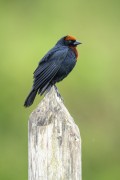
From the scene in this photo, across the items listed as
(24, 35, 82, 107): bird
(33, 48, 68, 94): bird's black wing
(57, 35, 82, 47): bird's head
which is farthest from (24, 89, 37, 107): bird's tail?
(57, 35, 82, 47): bird's head

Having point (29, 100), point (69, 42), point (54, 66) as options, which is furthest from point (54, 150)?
point (69, 42)

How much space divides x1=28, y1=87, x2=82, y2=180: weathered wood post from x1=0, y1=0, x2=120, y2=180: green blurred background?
5521 mm

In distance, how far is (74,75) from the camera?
33.8ft

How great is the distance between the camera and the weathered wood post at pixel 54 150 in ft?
11.1

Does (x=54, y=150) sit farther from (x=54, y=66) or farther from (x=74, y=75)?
(x=74, y=75)

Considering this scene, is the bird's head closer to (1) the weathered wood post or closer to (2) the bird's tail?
(2) the bird's tail

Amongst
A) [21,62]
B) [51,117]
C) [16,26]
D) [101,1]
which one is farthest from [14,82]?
[51,117]

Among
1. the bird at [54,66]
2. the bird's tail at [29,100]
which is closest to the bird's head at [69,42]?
the bird at [54,66]

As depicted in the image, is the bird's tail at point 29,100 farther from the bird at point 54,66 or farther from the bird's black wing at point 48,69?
the bird's black wing at point 48,69

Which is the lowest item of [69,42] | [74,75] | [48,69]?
[48,69]

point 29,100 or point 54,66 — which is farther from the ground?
point 54,66

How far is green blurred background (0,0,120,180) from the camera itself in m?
9.60

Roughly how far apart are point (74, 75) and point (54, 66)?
461cm

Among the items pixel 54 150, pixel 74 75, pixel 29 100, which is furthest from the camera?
pixel 74 75
